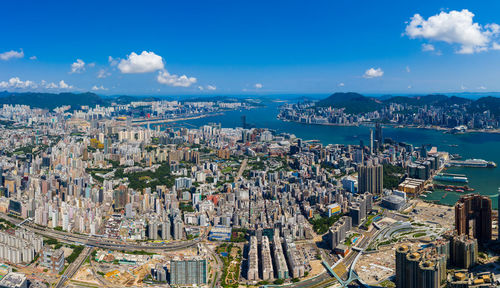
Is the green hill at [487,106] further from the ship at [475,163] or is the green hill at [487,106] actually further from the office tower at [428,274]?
the office tower at [428,274]

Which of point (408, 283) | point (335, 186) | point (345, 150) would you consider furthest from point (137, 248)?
point (345, 150)

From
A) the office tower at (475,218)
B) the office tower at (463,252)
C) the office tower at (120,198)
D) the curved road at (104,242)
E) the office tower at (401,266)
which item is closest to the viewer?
the office tower at (401,266)

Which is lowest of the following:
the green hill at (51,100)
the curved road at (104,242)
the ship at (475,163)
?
the curved road at (104,242)

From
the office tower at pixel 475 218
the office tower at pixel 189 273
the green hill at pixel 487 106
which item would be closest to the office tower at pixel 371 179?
the office tower at pixel 475 218

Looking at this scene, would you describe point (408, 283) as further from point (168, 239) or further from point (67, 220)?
point (67, 220)

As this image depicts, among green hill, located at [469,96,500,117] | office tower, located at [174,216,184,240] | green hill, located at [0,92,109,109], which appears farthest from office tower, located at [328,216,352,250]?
green hill, located at [0,92,109,109]

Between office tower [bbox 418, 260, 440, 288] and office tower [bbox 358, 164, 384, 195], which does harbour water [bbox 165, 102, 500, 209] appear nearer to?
office tower [bbox 358, 164, 384, 195]

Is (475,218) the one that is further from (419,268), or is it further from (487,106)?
(487,106)
